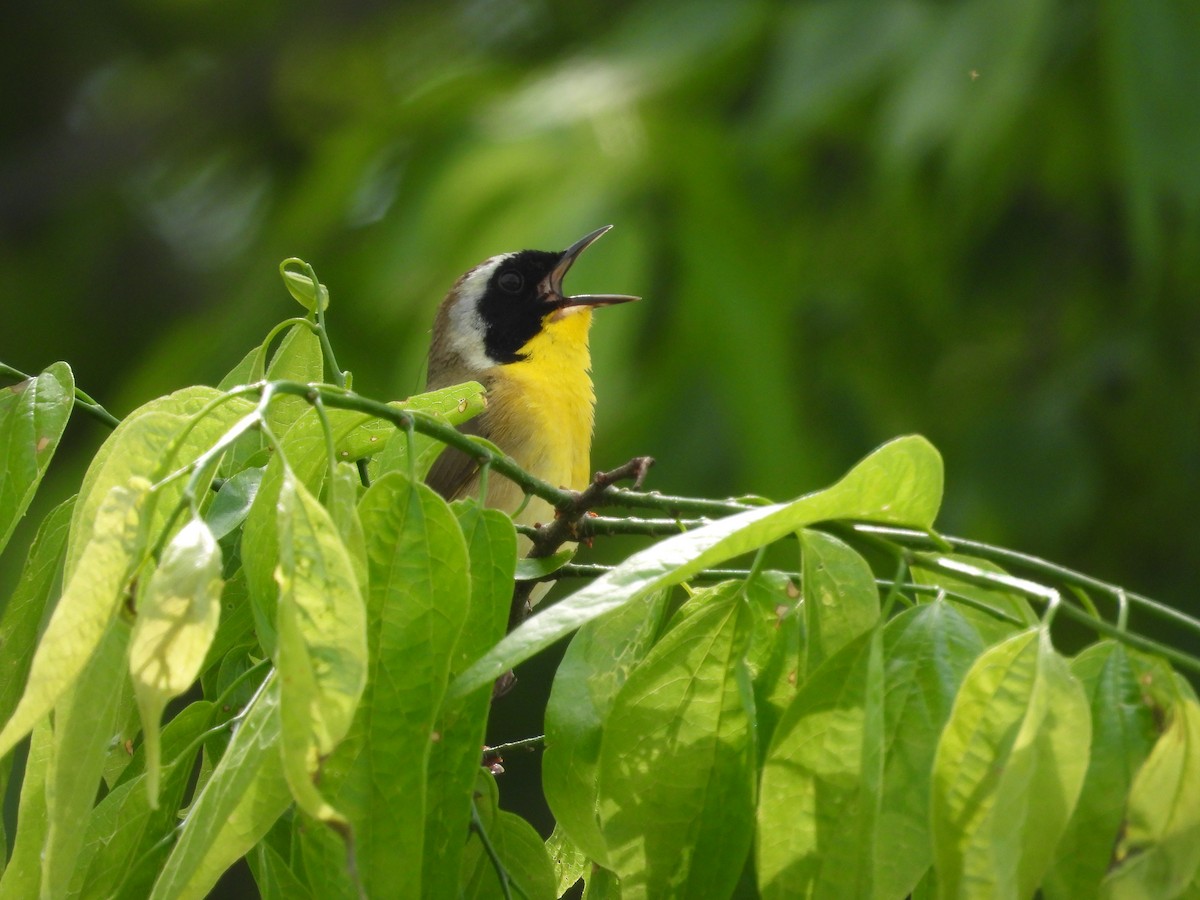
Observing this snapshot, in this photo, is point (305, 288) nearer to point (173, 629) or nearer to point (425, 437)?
point (425, 437)

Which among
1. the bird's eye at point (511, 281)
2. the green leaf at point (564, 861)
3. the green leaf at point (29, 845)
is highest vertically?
the green leaf at point (29, 845)

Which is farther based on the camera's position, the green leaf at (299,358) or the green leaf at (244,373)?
the green leaf at (244,373)

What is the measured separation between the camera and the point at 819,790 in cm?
133

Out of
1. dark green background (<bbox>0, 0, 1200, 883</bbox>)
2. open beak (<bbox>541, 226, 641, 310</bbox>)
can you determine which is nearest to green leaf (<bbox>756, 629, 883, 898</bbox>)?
dark green background (<bbox>0, 0, 1200, 883</bbox>)

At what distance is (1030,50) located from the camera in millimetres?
4535

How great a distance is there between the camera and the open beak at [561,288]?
13.3 ft

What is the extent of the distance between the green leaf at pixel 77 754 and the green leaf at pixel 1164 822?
0.79 meters

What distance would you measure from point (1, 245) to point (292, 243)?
4.12 m

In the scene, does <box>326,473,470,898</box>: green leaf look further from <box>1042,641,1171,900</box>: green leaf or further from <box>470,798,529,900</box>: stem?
<box>1042,641,1171,900</box>: green leaf

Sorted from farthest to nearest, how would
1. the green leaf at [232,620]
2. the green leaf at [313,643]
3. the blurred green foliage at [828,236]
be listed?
the blurred green foliage at [828,236], the green leaf at [232,620], the green leaf at [313,643]

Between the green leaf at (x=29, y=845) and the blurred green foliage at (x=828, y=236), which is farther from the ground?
the green leaf at (x=29, y=845)

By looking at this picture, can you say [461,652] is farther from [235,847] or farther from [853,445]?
[853,445]

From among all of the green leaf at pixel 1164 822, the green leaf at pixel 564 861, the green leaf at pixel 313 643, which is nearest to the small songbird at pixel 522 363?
the green leaf at pixel 564 861

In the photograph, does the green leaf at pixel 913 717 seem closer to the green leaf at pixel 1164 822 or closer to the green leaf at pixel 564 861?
the green leaf at pixel 1164 822
